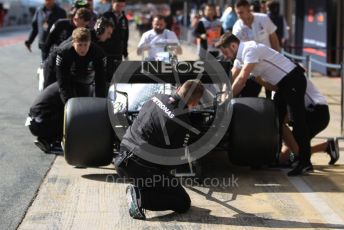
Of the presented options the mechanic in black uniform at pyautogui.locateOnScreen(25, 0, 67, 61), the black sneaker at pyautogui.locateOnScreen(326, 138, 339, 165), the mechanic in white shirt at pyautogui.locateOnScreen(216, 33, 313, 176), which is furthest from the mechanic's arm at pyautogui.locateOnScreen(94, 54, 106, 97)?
the mechanic in black uniform at pyautogui.locateOnScreen(25, 0, 67, 61)

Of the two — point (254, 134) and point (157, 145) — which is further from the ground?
point (157, 145)

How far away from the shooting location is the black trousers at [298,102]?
7.74 meters

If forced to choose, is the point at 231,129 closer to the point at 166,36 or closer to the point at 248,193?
the point at 248,193

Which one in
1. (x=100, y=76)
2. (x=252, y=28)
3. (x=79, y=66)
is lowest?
(x=100, y=76)

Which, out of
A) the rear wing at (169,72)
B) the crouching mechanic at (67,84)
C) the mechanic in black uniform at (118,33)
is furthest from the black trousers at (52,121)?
the mechanic in black uniform at (118,33)

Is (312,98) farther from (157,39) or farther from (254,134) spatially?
(157,39)

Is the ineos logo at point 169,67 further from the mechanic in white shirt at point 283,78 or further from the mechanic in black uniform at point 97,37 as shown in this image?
the mechanic in black uniform at point 97,37

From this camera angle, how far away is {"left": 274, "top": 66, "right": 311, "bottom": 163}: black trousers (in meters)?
7.74

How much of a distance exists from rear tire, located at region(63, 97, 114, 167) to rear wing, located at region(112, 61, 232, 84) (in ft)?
2.03

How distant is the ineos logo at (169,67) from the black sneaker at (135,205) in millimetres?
1900

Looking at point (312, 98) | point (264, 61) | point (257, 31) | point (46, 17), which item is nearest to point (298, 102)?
point (312, 98)

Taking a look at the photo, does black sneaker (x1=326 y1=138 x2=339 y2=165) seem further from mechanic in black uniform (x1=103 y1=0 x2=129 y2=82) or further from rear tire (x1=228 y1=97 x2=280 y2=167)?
mechanic in black uniform (x1=103 y1=0 x2=129 y2=82)

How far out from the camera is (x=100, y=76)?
27.6 ft

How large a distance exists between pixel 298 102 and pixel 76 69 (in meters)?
2.54
